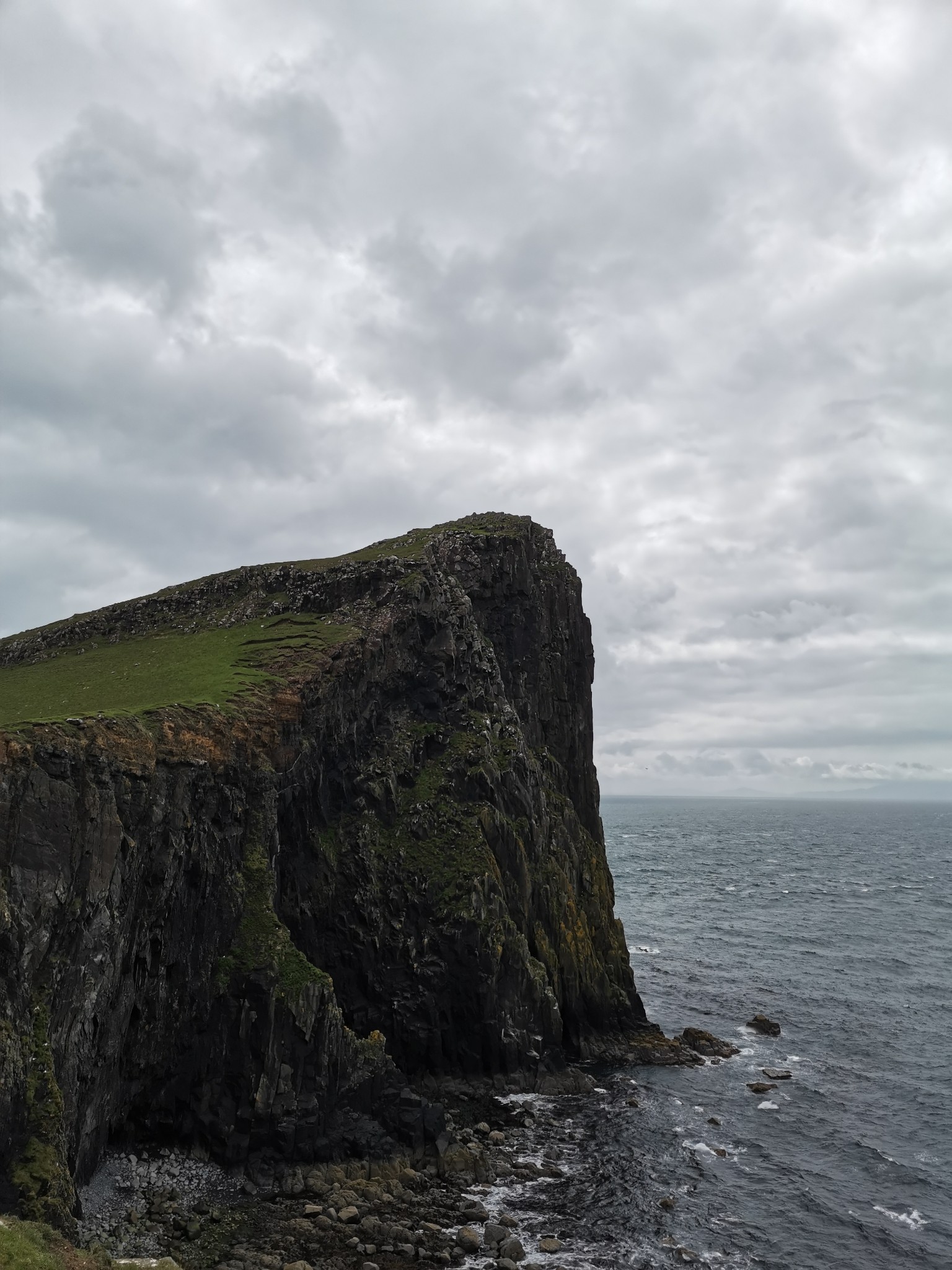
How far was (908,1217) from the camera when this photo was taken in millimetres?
38406

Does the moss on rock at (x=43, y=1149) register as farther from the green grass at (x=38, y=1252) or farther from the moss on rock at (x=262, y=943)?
the moss on rock at (x=262, y=943)

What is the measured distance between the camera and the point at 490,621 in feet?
242

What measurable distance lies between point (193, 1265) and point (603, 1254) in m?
16.1

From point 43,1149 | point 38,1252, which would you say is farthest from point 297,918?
point 38,1252

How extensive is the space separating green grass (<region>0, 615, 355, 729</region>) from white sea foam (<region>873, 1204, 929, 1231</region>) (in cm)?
4064

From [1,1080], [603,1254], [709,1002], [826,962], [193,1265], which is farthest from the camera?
[826,962]

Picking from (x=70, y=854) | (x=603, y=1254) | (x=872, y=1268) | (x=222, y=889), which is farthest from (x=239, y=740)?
(x=872, y=1268)

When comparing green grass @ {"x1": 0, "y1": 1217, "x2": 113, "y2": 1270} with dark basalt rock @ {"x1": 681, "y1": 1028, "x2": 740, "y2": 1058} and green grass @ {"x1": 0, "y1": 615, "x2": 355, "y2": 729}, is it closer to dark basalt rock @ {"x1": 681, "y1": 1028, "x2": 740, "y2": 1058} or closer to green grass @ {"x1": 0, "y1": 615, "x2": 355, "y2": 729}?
green grass @ {"x1": 0, "y1": 615, "x2": 355, "y2": 729}

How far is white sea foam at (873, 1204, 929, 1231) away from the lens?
37.8 m

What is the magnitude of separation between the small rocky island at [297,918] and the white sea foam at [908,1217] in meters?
15.5

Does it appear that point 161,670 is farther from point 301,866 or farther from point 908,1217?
point 908,1217

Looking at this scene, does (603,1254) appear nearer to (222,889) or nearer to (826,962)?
(222,889)

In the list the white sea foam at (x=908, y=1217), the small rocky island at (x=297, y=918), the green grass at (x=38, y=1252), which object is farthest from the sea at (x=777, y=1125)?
the green grass at (x=38, y=1252)

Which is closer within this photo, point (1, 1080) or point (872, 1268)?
point (1, 1080)
